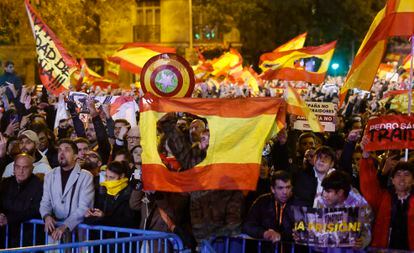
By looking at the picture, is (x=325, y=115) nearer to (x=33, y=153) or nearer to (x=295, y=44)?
(x=33, y=153)

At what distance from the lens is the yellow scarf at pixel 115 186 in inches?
315

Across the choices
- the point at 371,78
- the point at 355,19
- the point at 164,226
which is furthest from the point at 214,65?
the point at 164,226

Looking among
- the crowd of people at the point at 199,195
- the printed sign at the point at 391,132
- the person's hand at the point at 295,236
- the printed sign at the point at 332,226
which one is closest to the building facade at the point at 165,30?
the crowd of people at the point at 199,195

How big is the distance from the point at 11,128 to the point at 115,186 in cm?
439

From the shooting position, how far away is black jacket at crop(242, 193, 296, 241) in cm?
693

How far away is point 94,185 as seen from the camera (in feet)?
27.2

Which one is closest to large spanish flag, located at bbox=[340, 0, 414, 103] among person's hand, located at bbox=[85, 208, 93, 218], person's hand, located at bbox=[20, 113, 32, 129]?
person's hand, located at bbox=[85, 208, 93, 218]

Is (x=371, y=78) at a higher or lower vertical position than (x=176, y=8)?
lower

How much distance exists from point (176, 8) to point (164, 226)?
131 ft

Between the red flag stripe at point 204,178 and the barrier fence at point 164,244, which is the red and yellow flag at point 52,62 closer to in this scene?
the barrier fence at point 164,244

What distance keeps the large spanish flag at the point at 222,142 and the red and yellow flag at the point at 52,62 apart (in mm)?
6611

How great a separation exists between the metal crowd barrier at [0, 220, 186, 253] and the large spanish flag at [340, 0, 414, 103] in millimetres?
3689

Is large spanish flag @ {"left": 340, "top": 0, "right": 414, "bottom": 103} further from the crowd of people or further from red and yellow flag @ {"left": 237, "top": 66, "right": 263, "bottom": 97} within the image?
red and yellow flag @ {"left": 237, "top": 66, "right": 263, "bottom": 97}

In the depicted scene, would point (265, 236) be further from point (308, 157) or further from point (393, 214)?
point (308, 157)
